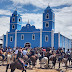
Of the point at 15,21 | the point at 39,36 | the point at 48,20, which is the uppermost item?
the point at 15,21

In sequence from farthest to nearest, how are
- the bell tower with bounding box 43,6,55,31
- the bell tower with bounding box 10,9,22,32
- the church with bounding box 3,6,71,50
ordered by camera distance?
the bell tower with bounding box 10,9,22,32 < the bell tower with bounding box 43,6,55,31 < the church with bounding box 3,6,71,50

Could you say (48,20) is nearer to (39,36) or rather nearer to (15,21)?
(39,36)

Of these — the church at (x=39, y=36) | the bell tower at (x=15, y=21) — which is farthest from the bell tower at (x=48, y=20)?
the bell tower at (x=15, y=21)

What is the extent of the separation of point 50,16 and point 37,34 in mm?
5545

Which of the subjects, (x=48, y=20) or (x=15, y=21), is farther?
(x=15, y=21)

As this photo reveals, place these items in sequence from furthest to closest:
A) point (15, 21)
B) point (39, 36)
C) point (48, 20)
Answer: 1. point (15, 21)
2. point (48, 20)
3. point (39, 36)

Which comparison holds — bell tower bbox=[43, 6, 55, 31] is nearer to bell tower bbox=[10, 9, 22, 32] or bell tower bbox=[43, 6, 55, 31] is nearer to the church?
the church

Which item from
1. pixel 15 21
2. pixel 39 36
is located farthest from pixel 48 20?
pixel 15 21

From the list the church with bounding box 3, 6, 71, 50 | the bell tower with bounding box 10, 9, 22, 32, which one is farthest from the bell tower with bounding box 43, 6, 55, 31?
the bell tower with bounding box 10, 9, 22, 32

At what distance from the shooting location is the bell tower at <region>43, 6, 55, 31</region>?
121ft

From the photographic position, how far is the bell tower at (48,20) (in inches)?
1457

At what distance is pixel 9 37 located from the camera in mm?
40062

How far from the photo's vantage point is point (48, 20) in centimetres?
3722

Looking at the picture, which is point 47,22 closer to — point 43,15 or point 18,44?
point 43,15
